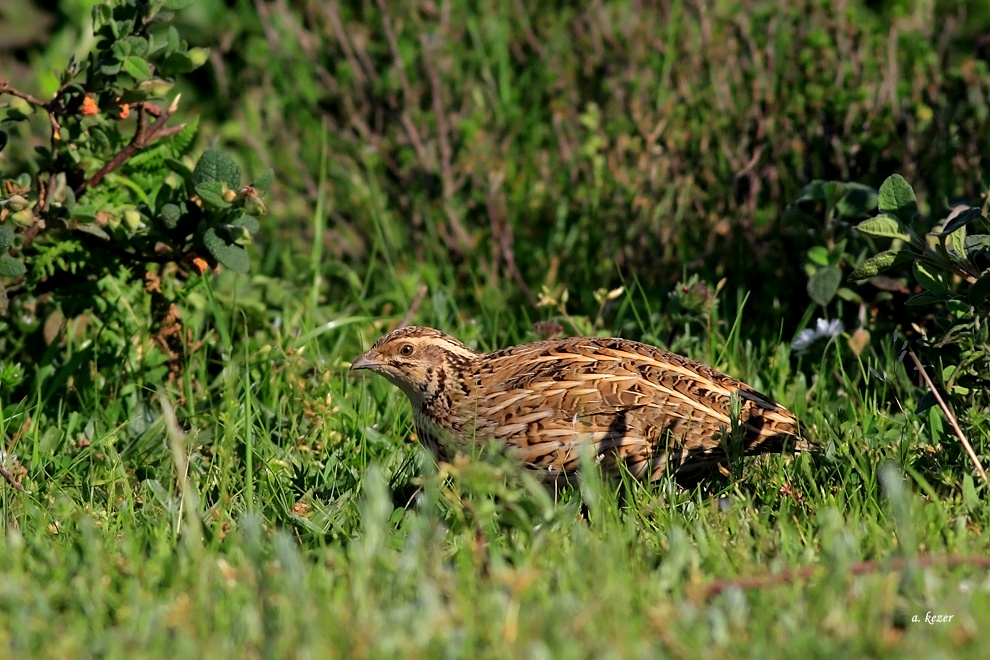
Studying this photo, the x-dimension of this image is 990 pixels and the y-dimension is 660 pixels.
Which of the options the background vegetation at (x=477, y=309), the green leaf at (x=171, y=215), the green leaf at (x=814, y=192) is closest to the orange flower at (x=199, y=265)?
the background vegetation at (x=477, y=309)

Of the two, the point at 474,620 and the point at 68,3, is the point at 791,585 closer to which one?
the point at 474,620

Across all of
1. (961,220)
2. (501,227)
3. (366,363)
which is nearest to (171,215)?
(366,363)

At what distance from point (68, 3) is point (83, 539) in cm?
553

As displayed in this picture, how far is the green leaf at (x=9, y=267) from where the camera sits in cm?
504

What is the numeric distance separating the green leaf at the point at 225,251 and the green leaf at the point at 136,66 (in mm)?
655

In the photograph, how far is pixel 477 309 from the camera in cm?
679

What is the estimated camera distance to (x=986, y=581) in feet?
11.2

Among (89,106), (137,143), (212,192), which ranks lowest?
(212,192)

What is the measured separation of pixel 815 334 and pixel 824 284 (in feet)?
0.76

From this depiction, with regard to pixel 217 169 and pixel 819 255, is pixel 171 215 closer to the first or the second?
pixel 217 169

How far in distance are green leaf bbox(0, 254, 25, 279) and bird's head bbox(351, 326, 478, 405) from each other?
4.43 ft

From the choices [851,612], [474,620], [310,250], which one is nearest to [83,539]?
[474,620]

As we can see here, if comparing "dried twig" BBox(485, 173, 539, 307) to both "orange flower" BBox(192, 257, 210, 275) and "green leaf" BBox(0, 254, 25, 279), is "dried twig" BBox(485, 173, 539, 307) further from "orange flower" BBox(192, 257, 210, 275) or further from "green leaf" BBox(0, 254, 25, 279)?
"green leaf" BBox(0, 254, 25, 279)

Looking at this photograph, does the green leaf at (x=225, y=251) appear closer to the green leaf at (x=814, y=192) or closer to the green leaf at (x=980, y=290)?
the green leaf at (x=814, y=192)
